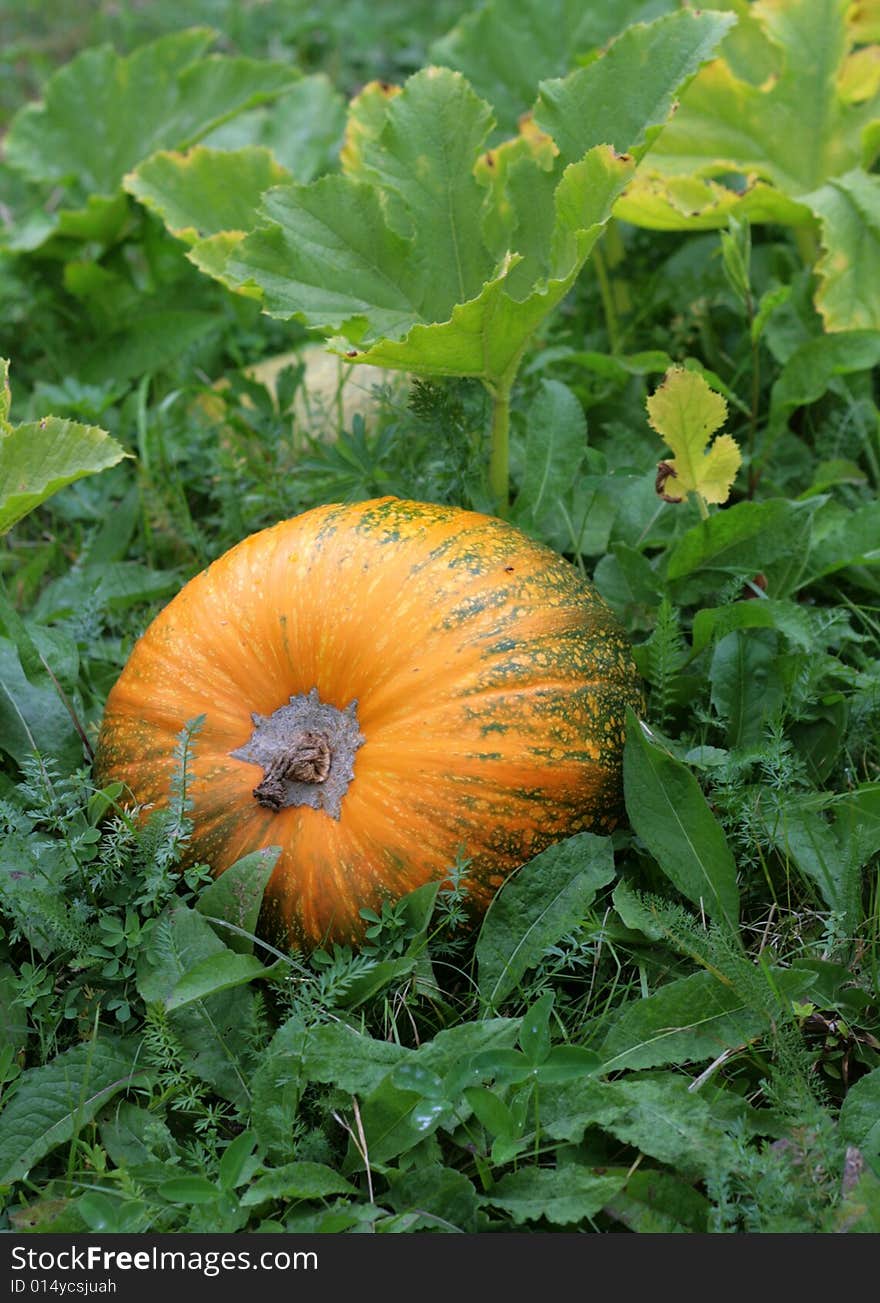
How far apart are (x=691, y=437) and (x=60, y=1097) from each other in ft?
5.38

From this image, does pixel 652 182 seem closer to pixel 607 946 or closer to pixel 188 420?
pixel 188 420

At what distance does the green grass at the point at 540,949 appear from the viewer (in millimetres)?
1841

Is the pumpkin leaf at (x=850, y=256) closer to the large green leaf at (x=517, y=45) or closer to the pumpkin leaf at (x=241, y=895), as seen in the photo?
the large green leaf at (x=517, y=45)

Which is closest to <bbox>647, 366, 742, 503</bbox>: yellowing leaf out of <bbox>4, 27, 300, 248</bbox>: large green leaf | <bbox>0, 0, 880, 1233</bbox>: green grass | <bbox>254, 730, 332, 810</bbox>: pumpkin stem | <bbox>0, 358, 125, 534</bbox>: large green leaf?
<bbox>0, 0, 880, 1233</bbox>: green grass

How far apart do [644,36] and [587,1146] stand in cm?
214

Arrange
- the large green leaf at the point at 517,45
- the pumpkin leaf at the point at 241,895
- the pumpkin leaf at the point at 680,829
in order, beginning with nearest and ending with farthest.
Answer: the pumpkin leaf at the point at 241,895 < the pumpkin leaf at the point at 680,829 < the large green leaf at the point at 517,45

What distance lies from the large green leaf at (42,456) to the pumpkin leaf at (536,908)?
1.04m

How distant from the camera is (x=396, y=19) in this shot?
18.2 feet

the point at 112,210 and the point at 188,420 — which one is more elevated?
the point at 112,210

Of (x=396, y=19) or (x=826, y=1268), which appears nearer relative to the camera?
(x=826, y=1268)

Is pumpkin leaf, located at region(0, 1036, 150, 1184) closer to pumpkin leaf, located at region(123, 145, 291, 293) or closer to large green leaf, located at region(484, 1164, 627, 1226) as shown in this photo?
large green leaf, located at region(484, 1164, 627, 1226)

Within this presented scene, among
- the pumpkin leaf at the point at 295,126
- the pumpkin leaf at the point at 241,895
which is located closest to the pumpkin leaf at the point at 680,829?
the pumpkin leaf at the point at 241,895

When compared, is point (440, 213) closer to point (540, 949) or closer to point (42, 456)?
point (42, 456)

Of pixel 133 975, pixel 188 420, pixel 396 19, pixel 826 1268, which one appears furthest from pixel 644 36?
pixel 396 19
